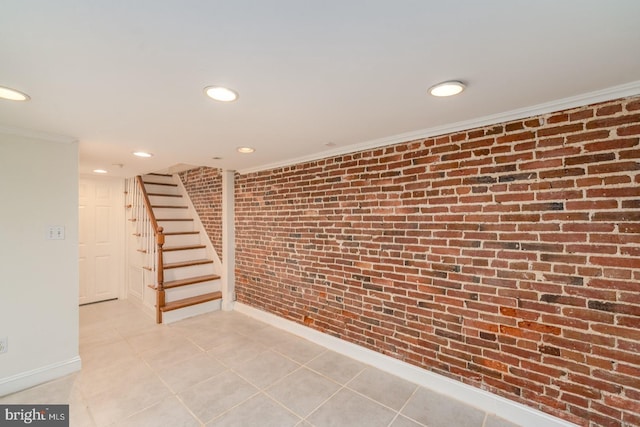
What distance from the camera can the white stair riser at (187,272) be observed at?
4074 millimetres

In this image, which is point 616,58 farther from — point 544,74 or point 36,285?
point 36,285

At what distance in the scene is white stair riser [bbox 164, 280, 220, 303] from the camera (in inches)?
153

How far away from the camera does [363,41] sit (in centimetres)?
111

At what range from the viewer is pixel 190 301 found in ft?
12.9

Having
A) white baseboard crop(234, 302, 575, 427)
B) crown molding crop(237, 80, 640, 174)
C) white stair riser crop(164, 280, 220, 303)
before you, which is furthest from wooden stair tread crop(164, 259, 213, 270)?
crown molding crop(237, 80, 640, 174)

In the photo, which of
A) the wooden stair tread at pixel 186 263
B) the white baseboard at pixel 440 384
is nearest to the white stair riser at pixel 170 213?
the wooden stair tread at pixel 186 263

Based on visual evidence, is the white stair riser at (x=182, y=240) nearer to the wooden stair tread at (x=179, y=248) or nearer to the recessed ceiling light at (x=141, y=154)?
the wooden stair tread at (x=179, y=248)

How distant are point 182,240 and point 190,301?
3.88 feet

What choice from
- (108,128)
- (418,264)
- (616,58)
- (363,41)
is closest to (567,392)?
(418,264)

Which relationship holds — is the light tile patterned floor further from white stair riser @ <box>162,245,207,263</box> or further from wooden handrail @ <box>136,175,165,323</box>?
white stair riser @ <box>162,245,207,263</box>

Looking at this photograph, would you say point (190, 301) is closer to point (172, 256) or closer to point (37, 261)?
point (172, 256)

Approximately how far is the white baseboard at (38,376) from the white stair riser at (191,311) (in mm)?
1177

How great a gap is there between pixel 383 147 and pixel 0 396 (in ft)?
12.4

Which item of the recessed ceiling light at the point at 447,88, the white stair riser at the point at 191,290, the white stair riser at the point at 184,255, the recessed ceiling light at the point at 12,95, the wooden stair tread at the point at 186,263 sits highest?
the recessed ceiling light at the point at 12,95
